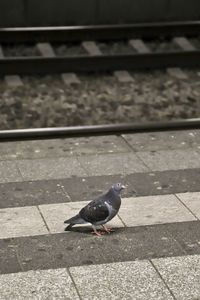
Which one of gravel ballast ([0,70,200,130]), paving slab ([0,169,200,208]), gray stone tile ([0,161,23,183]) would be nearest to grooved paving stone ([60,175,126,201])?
paving slab ([0,169,200,208])

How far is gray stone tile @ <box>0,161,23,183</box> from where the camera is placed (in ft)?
25.0

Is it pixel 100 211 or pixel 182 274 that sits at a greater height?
pixel 100 211

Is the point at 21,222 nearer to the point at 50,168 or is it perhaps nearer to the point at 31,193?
the point at 31,193

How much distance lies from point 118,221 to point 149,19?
7.64 m

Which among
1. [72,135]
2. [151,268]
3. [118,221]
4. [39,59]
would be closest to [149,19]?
[39,59]

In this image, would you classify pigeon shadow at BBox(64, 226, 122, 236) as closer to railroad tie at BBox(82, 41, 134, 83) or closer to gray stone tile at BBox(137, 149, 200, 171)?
gray stone tile at BBox(137, 149, 200, 171)

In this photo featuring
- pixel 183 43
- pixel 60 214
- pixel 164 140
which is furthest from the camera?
pixel 183 43

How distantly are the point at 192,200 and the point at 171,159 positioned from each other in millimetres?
1213

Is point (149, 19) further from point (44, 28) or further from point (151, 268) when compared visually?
point (151, 268)

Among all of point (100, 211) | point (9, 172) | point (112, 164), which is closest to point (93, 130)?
point (112, 164)

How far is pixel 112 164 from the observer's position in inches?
320

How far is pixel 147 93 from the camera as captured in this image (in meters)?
10.8

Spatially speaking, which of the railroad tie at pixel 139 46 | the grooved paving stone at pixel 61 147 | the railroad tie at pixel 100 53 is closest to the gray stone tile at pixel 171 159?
the grooved paving stone at pixel 61 147

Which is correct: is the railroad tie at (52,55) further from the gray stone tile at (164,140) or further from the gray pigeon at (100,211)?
the gray pigeon at (100,211)
